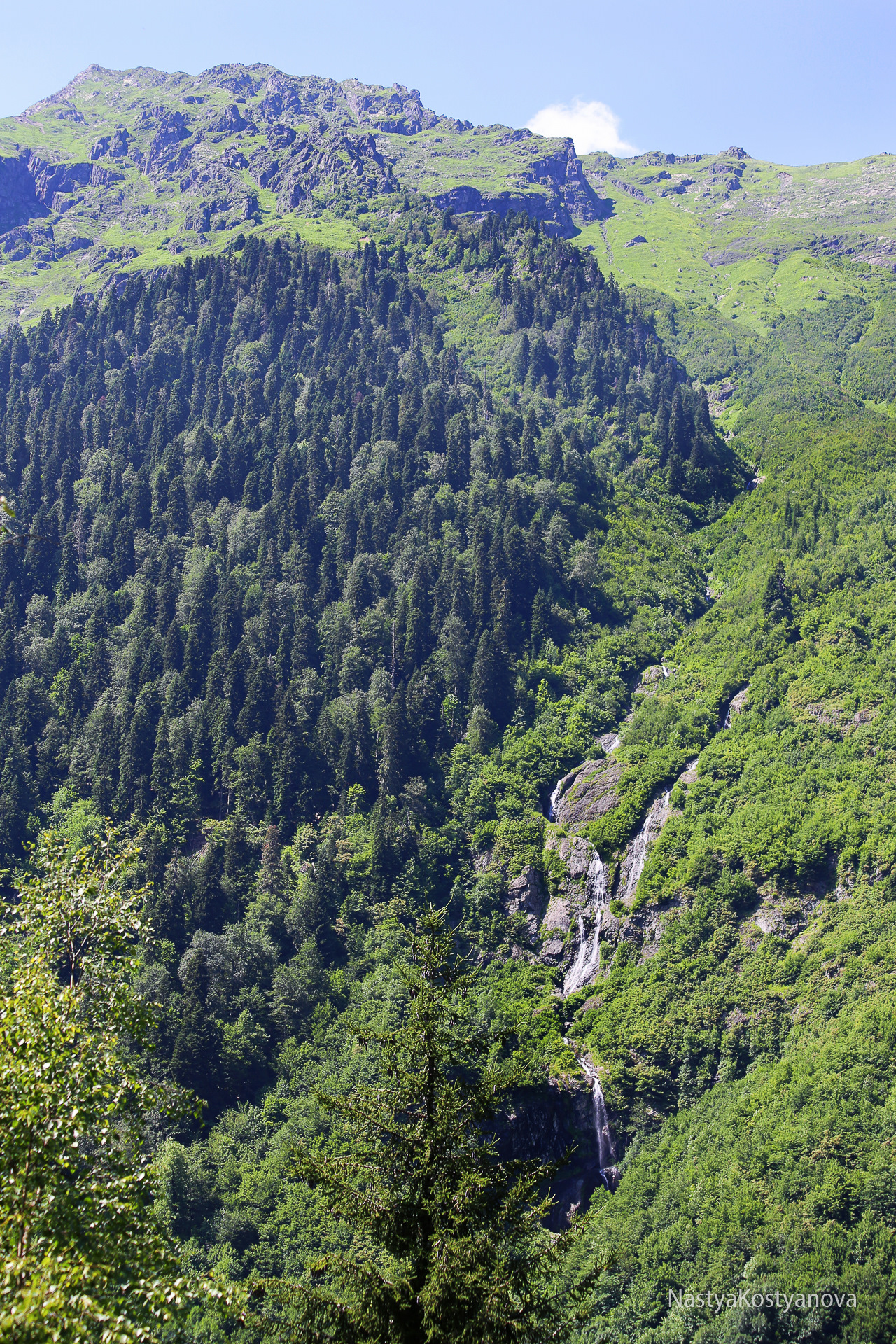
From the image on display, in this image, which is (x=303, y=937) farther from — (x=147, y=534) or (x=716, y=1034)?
(x=147, y=534)

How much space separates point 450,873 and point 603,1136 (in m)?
45.4

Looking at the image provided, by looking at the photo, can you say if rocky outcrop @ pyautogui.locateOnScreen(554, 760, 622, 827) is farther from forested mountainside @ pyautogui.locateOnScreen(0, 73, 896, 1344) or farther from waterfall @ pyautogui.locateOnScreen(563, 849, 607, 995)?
waterfall @ pyautogui.locateOnScreen(563, 849, 607, 995)

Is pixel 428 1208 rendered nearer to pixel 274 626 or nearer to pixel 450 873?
pixel 450 873

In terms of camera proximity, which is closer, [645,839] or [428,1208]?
[428,1208]

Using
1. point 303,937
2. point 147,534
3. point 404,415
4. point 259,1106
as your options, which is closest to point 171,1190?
point 259,1106

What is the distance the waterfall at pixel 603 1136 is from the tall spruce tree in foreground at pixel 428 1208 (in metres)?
78.2

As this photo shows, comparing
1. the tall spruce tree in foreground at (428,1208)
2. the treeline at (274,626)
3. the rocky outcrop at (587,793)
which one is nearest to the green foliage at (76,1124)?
the tall spruce tree in foreground at (428,1208)

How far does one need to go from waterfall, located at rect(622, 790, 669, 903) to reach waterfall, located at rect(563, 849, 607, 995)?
3496 mm

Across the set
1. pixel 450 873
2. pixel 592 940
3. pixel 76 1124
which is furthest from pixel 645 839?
pixel 76 1124

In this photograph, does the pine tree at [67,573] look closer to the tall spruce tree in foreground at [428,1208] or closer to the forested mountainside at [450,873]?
the forested mountainside at [450,873]

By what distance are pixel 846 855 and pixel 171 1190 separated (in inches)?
2954

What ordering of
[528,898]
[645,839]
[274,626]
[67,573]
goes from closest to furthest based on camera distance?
[645,839] < [528,898] < [274,626] < [67,573]

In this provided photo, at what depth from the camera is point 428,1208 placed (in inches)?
798

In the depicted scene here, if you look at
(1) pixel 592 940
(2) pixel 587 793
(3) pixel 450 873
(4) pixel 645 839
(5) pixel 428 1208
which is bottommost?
(1) pixel 592 940
